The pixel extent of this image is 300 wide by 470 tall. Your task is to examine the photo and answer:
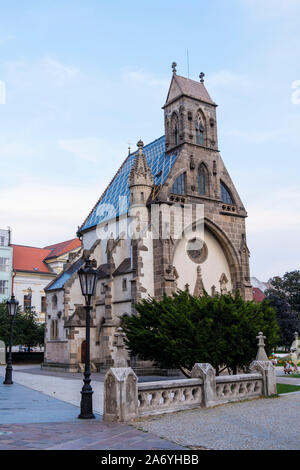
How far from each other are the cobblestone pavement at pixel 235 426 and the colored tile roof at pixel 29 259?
176 feet

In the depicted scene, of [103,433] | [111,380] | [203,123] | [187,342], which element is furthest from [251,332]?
[203,123]

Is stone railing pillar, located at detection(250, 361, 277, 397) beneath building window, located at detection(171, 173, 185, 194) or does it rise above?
beneath

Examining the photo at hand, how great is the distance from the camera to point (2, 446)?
805 cm

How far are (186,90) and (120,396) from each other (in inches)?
1125

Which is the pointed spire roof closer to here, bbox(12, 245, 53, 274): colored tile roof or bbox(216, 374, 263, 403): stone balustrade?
bbox(216, 374, 263, 403): stone balustrade

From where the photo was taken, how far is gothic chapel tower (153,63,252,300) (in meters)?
32.0

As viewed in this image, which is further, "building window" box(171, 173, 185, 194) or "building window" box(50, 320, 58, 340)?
"building window" box(50, 320, 58, 340)

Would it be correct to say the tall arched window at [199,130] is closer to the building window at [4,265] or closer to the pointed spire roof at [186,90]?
the pointed spire roof at [186,90]

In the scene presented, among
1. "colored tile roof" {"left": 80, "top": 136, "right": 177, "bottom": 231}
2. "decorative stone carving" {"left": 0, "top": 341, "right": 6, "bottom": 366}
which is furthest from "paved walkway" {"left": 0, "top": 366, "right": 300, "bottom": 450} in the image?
"decorative stone carving" {"left": 0, "top": 341, "right": 6, "bottom": 366}

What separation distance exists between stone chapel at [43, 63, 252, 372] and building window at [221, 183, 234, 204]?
3.4 inches

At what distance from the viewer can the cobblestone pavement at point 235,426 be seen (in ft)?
27.9

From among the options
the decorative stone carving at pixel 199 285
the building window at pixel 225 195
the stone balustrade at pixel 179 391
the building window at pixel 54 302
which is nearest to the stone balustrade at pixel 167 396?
the stone balustrade at pixel 179 391

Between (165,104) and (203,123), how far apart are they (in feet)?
11.4
